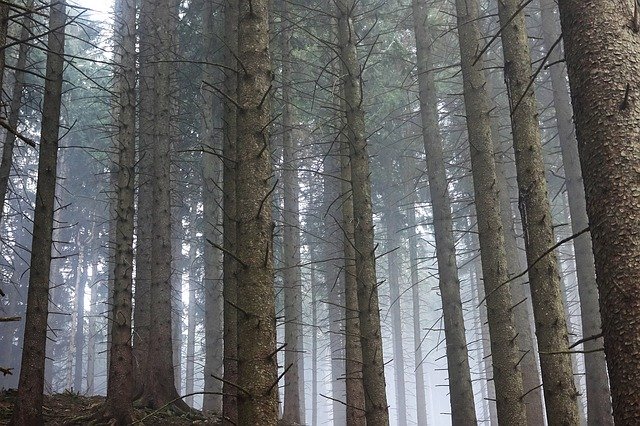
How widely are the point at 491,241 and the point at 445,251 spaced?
411 centimetres

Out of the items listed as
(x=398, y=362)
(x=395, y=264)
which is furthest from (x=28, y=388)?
(x=398, y=362)

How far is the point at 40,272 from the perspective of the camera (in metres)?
7.80

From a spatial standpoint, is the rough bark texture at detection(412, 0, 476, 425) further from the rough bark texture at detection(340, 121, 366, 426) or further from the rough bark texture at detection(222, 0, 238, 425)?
the rough bark texture at detection(222, 0, 238, 425)

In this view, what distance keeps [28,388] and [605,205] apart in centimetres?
716

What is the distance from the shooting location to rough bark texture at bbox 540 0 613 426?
10.8 meters

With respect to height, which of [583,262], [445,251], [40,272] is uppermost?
[445,251]

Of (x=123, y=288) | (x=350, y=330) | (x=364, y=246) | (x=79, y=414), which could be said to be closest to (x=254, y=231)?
(x=364, y=246)

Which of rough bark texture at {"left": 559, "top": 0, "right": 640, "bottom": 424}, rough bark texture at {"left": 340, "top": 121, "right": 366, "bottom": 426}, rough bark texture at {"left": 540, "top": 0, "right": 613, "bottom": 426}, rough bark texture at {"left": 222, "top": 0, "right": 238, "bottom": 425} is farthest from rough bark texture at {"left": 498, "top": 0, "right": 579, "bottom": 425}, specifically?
rough bark texture at {"left": 540, "top": 0, "right": 613, "bottom": 426}

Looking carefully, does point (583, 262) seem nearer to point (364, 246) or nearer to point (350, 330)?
point (350, 330)

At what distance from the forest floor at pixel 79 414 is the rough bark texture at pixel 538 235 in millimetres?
5436

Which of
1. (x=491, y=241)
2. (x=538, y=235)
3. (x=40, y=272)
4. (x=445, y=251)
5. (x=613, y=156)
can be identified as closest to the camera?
(x=613, y=156)

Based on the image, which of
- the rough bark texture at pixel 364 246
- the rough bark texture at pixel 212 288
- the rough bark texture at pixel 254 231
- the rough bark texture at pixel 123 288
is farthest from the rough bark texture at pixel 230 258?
the rough bark texture at pixel 212 288

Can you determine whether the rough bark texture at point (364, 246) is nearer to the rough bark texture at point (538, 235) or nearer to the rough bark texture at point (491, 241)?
the rough bark texture at point (491, 241)

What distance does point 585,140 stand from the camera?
3.68 meters
